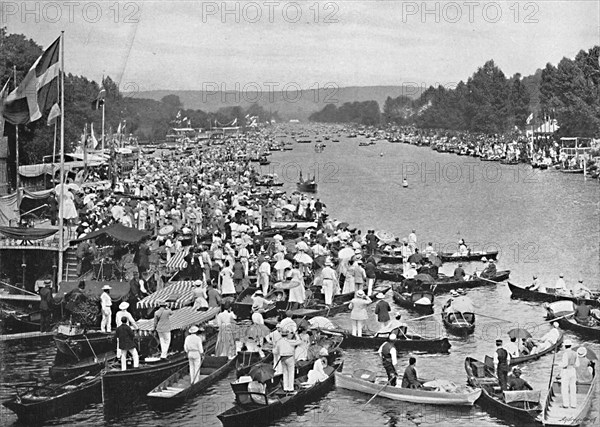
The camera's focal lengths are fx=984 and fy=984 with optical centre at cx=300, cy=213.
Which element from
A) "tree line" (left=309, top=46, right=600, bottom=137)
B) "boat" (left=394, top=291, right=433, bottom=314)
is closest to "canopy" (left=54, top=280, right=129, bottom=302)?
"boat" (left=394, top=291, right=433, bottom=314)

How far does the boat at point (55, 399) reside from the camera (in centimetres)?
2552

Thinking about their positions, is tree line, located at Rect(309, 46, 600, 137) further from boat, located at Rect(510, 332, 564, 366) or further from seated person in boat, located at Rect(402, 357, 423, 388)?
seated person in boat, located at Rect(402, 357, 423, 388)

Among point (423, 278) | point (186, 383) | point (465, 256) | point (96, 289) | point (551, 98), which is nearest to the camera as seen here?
point (186, 383)

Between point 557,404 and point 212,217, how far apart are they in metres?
34.8

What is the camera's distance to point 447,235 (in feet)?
224

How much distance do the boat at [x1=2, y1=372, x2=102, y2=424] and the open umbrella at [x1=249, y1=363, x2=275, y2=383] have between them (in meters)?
4.60

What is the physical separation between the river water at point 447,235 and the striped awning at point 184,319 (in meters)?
2.39

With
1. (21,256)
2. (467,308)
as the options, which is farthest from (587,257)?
(21,256)

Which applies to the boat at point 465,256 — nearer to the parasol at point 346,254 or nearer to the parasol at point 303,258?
the parasol at point 346,254

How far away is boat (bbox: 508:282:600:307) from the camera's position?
38281 mm

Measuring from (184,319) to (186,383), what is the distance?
3.22 m

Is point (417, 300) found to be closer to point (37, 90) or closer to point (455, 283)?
point (455, 283)

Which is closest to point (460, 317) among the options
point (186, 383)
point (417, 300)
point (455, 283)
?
point (417, 300)

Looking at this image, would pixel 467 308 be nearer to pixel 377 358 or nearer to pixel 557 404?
pixel 377 358
